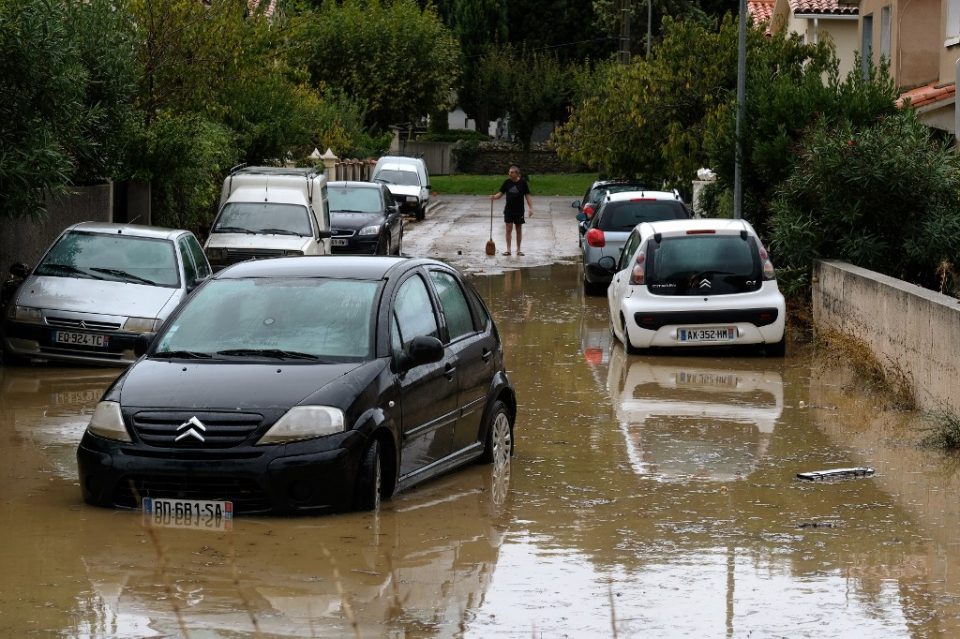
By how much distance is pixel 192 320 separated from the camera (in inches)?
400

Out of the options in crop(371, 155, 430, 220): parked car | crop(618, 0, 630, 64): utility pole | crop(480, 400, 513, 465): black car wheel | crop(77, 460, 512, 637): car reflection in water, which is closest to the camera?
crop(77, 460, 512, 637): car reflection in water

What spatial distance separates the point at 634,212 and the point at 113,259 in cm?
1093

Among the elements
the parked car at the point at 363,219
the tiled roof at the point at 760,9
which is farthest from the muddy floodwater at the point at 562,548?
the tiled roof at the point at 760,9

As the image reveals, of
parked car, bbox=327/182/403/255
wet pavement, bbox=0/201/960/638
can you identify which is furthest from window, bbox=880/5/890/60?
wet pavement, bbox=0/201/960/638

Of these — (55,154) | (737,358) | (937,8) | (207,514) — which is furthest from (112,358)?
(937,8)

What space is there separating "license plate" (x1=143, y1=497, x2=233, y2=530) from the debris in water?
4126mm

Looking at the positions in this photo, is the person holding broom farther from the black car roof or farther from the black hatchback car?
the black car roof

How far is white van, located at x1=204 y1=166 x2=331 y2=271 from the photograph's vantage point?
24547 mm

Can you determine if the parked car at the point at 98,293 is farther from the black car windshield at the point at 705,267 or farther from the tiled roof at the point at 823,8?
the tiled roof at the point at 823,8

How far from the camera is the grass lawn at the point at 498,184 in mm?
67375

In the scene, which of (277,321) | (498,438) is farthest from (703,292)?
(277,321)

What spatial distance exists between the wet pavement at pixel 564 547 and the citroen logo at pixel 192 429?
51cm

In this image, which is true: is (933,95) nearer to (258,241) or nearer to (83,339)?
(258,241)

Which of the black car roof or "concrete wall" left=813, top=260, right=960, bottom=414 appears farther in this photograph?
"concrete wall" left=813, top=260, right=960, bottom=414
